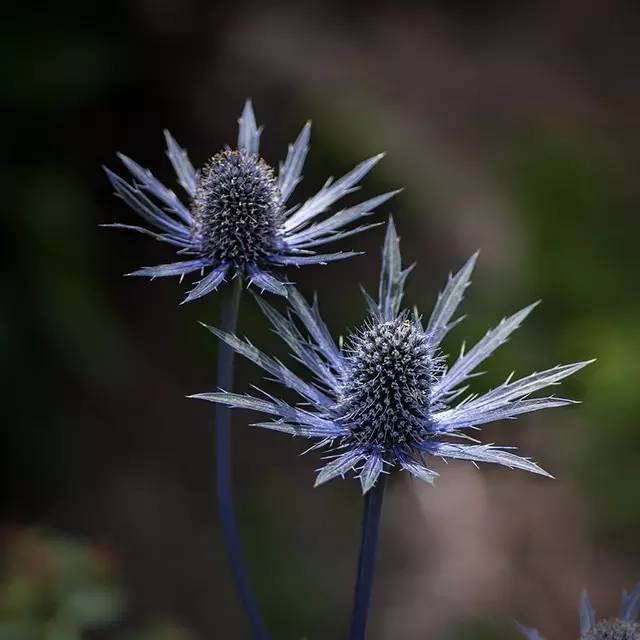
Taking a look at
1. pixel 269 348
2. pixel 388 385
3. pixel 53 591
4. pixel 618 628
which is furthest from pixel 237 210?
pixel 269 348

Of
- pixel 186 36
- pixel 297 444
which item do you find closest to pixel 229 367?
pixel 297 444

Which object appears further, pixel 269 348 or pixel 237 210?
pixel 269 348

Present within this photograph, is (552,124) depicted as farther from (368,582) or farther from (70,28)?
(368,582)

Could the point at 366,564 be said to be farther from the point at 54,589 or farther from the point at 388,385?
the point at 54,589

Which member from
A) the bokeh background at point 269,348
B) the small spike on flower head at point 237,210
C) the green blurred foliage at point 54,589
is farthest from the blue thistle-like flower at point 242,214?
the bokeh background at point 269,348

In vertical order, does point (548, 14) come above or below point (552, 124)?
above

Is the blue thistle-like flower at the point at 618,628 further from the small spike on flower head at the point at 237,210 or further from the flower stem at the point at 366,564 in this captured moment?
the small spike on flower head at the point at 237,210
